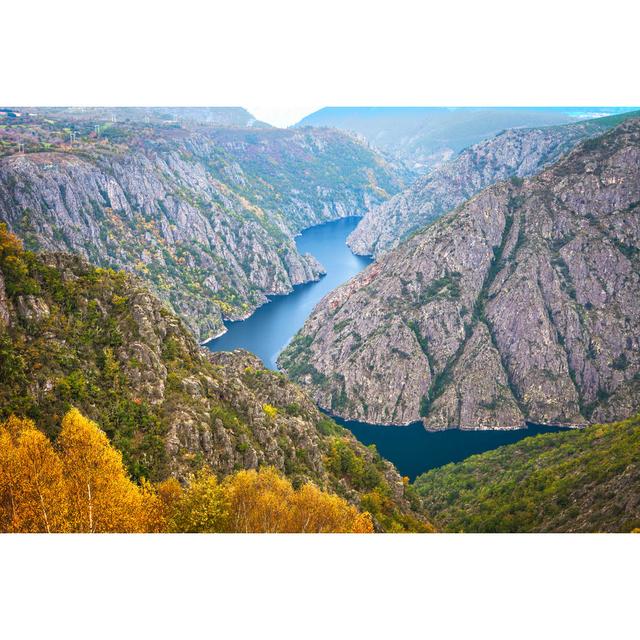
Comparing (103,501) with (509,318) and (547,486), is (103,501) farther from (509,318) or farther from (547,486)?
(509,318)

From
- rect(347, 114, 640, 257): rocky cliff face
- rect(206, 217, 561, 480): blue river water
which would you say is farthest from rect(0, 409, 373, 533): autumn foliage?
rect(347, 114, 640, 257): rocky cliff face

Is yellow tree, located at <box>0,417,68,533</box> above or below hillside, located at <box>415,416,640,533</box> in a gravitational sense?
above

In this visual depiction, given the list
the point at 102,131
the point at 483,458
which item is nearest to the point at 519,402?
the point at 483,458

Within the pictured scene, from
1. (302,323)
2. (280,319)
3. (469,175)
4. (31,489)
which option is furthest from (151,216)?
(31,489)

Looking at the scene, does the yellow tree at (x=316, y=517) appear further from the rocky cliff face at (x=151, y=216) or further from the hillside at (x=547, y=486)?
the rocky cliff face at (x=151, y=216)

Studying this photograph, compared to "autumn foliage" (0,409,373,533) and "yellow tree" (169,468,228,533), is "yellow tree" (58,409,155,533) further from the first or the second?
"yellow tree" (169,468,228,533)

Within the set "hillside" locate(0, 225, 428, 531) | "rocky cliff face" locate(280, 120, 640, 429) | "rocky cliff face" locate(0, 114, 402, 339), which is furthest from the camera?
"rocky cliff face" locate(0, 114, 402, 339)

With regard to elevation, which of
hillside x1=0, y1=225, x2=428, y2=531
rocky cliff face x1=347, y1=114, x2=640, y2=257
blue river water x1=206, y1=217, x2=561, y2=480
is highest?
rocky cliff face x1=347, y1=114, x2=640, y2=257
